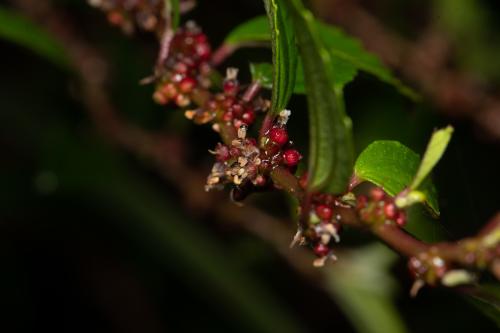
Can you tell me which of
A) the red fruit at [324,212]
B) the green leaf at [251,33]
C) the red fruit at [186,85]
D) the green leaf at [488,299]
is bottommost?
the red fruit at [324,212]

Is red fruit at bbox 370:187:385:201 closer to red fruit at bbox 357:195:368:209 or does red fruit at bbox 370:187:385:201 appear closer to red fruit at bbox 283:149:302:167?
red fruit at bbox 357:195:368:209

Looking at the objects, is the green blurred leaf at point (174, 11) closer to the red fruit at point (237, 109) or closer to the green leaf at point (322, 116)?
the red fruit at point (237, 109)

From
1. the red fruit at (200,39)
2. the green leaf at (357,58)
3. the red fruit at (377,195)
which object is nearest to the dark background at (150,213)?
the green leaf at (357,58)

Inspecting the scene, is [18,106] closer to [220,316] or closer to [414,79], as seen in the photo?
[220,316]

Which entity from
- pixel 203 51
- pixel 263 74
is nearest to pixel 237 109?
pixel 263 74

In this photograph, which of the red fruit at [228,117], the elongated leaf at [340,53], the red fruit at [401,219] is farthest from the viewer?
the elongated leaf at [340,53]
